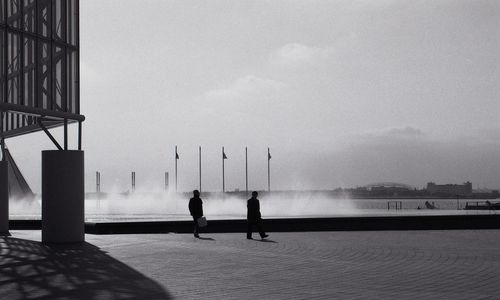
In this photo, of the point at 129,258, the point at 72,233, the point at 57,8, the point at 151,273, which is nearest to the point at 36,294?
the point at 151,273

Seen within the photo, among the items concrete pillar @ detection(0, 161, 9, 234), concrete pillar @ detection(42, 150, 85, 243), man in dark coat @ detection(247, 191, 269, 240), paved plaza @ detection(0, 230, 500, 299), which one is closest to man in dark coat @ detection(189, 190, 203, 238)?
man in dark coat @ detection(247, 191, 269, 240)

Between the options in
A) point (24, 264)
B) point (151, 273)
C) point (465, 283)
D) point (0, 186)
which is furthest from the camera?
point (0, 186)

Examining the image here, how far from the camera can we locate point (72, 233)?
16562 millimetres

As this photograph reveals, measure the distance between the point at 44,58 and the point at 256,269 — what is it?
1025 cm

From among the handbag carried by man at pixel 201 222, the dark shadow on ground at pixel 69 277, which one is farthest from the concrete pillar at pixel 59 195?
the handbag carried by man at pixel 201 222

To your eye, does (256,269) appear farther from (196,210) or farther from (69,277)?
(196,210)

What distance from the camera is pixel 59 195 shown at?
16.4m

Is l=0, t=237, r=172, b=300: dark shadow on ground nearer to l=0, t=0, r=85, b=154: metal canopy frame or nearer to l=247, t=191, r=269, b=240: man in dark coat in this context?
l=0, t=0, r=85, b=154: metal canopy frame

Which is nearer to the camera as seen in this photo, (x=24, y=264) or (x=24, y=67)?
(x=24, y=264)

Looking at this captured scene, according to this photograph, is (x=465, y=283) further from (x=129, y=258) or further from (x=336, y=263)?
(x=129, y=258)

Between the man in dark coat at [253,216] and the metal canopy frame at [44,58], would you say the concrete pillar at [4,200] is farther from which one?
the man in dark coat at [253,216]

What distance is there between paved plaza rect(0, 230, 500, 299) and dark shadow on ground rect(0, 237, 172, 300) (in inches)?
0.6

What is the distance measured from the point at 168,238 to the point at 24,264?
A: 23.6ft

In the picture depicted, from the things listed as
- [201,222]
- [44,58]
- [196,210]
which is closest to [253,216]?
[201,222]
